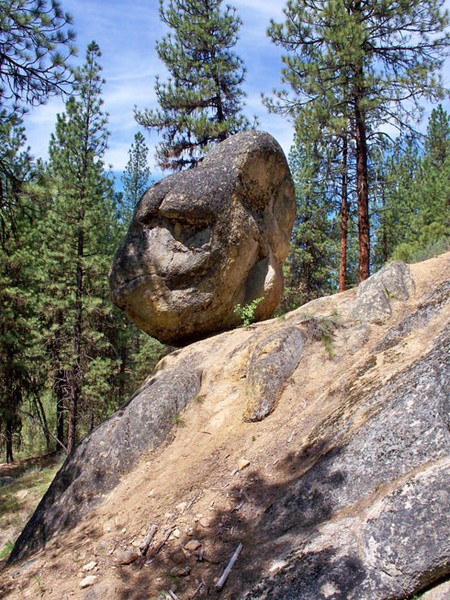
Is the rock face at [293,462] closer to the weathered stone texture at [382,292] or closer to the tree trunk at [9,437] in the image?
the weathered stone texture at [382,292]

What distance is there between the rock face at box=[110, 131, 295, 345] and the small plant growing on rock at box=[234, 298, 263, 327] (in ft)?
0.47

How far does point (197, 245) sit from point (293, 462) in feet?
14.9

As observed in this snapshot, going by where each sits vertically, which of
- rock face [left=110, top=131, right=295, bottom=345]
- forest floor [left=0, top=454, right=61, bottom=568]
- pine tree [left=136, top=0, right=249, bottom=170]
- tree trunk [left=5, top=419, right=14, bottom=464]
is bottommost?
forest floor [left=0, top=454, right=61, bottom=568]

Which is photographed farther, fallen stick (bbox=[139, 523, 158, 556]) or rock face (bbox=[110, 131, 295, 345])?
rock face (bbox=[110, 131, 295, 345])

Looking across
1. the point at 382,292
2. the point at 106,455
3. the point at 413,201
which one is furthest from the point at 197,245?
the point at 413,201

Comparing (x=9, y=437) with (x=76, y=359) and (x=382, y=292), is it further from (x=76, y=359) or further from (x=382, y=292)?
(x=382, y=292)

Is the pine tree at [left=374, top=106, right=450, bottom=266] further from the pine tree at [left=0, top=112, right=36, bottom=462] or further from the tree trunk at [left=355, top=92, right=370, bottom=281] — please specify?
the pine tree at [left=0, top=112, right=36, bottom=462]

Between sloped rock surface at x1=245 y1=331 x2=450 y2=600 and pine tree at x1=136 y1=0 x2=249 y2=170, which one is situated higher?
pine tree at x1=136 y1=0 x2=249 y2=170

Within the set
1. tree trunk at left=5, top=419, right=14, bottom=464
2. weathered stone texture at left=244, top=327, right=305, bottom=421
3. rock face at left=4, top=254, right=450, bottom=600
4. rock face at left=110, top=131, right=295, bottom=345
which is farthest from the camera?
tree trunk at left=5, top=419, right=14, bottom=464

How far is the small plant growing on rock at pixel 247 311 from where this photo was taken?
8.86 m

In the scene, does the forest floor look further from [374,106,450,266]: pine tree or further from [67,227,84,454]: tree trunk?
[374,106,450,266]: pine tree

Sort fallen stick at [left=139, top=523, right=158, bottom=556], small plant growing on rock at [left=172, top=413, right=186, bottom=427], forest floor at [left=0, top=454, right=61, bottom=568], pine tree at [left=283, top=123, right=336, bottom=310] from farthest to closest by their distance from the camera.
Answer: pine tree at [left=283, top=123, right=336, bottom=310], forest floor at [left=0, top=454, right=61, bottom=568], small plant growing on rock at [left=172, top=413, right=186, bottom=427], fallen stick at [left=139, top=523, right=158, bottom=556]

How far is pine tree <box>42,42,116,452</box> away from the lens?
1521cm

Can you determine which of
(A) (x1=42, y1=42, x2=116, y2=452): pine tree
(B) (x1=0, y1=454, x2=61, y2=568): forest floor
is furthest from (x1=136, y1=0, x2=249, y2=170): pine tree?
(B) (x1=0, y1=454, x2=61, y2=568): forest floor
